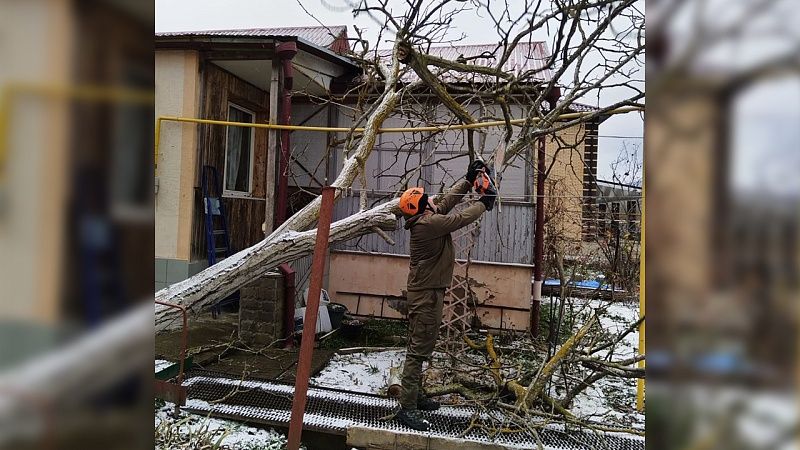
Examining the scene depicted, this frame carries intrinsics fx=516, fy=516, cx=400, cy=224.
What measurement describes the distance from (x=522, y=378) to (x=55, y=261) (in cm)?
488

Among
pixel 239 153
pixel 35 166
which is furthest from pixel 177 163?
pixel 35 166

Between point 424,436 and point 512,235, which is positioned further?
point 512,235

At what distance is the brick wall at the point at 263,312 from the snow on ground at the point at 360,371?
0.93 metres

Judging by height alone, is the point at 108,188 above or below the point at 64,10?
below

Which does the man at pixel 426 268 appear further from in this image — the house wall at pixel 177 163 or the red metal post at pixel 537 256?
the house wall at pixel 177 163

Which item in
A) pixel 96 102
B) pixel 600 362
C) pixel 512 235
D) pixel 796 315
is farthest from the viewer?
pixel 512 235

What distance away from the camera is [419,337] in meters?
4.67

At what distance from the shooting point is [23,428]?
1.23ft

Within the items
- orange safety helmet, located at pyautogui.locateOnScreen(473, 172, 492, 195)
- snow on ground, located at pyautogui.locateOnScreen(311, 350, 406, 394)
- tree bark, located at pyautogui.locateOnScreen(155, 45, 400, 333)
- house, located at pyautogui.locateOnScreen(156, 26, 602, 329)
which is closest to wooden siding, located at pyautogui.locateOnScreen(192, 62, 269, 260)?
house, located at pyautogui.locateOnScreen(156, 26, 602, 329)

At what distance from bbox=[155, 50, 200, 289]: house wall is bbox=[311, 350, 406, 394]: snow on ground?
9.40 feet

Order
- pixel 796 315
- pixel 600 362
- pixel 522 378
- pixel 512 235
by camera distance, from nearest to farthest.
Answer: pixel 796 315
pixel 600 362
pixel 522 378
pixel 512 235

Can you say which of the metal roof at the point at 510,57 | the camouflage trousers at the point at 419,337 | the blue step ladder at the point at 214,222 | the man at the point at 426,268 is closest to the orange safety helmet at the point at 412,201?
the man at the point at 426,268

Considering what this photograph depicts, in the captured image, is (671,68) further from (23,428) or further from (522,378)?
(522,378)

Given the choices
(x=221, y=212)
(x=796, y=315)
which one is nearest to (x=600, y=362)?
(x=796, y=315)
